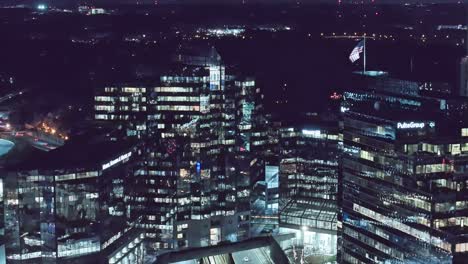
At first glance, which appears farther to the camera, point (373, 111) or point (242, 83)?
point (242, 83)

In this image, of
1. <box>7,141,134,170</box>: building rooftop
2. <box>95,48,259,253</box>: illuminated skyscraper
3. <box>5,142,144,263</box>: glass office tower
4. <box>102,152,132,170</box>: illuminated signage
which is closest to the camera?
<box>5,142,144,263</box>: glass office tower

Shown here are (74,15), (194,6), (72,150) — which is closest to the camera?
(72,150)

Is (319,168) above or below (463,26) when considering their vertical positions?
below

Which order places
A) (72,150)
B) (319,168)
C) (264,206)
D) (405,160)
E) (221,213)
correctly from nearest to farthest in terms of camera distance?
(405,160) → (72,150) → (221,213) → (264,206) → (319,168)

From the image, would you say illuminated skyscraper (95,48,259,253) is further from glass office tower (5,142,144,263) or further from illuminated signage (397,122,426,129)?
illuminated signage (397,122,426,129)

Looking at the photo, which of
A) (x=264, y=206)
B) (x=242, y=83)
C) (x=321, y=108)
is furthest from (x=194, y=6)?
(x=264, y=206)

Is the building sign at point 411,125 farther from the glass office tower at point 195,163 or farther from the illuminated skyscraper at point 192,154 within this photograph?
the glass office tower at point 195,163

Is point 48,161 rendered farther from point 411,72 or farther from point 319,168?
point 411,72

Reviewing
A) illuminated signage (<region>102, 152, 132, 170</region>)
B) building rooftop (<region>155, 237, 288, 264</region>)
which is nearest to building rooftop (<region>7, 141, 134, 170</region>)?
→ illuminated signage (<region>102, 152, 132, 170</region>)

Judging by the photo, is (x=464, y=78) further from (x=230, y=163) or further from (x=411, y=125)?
(x=411, y=125)

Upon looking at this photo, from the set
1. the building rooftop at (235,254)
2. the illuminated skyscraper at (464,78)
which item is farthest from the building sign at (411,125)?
the illuminated skyscraper at (464,78)

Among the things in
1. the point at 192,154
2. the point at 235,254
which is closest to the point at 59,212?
the point at 235,254
